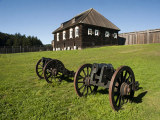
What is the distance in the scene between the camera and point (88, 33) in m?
22.2

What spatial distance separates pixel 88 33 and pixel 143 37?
1044cm

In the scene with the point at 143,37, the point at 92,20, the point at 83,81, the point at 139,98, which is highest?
the point at 92,20

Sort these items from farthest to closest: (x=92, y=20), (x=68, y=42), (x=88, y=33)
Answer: (x=68, y=42) < (x=92, y=20) < (x=88, y=33)

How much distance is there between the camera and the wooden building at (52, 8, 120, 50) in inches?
853

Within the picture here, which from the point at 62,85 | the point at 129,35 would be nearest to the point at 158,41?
the point at 129,35

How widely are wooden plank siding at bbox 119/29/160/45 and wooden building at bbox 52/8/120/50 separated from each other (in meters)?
2.38

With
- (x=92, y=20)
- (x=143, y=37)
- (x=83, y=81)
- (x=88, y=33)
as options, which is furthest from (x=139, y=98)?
(x=143, y=37)

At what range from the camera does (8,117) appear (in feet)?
10.3

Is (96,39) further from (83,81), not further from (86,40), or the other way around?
(83,81)

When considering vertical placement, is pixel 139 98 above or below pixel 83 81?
below

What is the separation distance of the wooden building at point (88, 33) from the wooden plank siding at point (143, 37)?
7.82 feet

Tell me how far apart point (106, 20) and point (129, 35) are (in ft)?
18.8

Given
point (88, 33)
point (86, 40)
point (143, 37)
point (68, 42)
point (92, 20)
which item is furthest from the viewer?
point (68, 42)

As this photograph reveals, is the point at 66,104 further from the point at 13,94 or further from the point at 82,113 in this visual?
the point at 13,94
